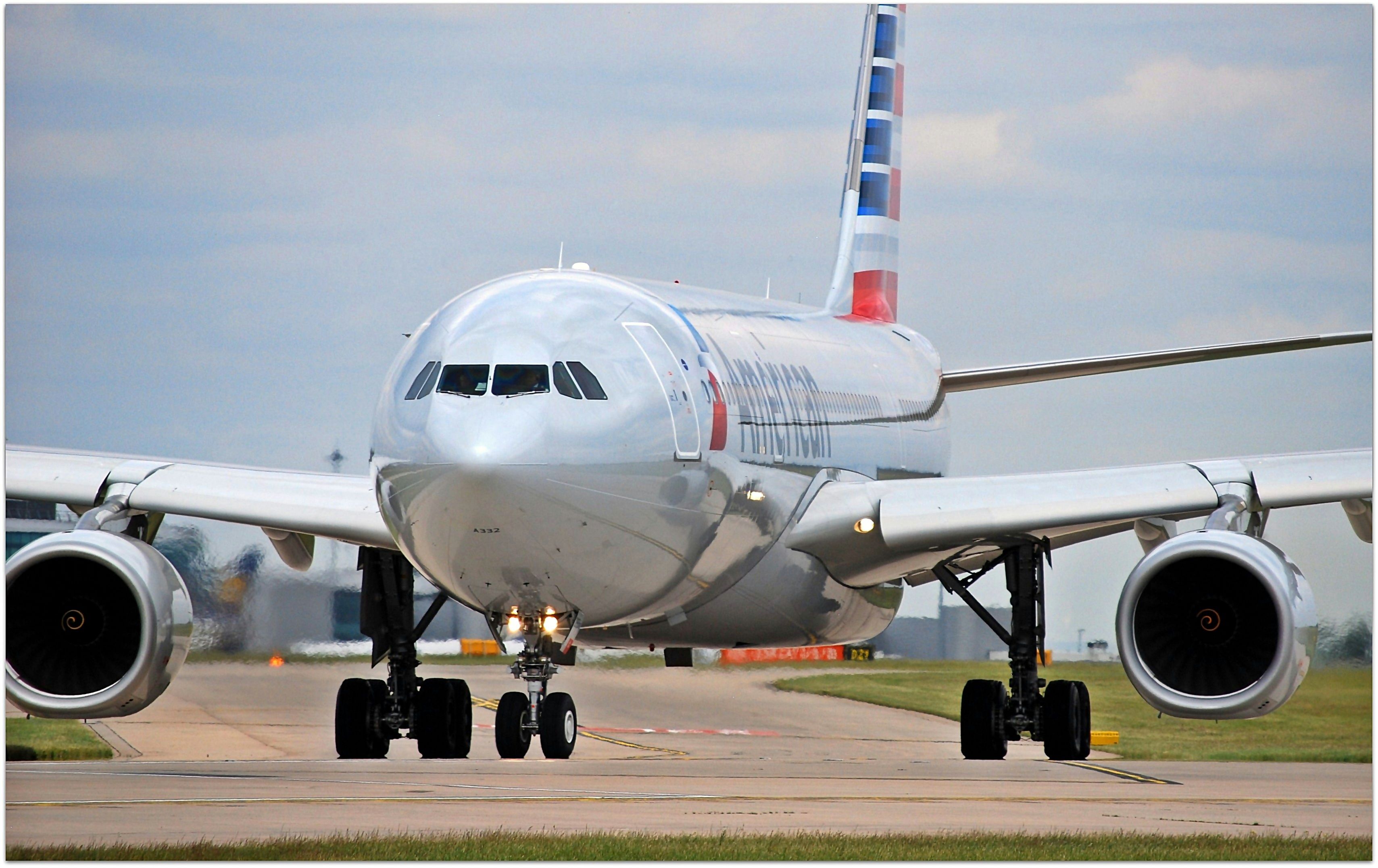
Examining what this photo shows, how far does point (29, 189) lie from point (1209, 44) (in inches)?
323

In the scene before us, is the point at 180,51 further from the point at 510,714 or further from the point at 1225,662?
the point at 1225,662

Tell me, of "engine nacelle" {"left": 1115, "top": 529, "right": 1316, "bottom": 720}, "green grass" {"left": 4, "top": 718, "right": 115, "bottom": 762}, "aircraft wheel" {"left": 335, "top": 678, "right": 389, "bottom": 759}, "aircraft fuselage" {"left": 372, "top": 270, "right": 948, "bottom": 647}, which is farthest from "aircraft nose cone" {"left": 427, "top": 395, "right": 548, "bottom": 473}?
"green grass" {"left": 4, "top": 718, "right": 115, "bottom": 762}

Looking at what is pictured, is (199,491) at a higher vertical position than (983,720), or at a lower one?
higher

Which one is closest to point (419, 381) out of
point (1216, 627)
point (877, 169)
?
point (1216, 627)

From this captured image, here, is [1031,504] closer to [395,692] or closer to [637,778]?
[637,778]

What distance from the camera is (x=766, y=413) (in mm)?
16391

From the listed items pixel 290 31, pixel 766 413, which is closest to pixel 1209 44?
pixel 766 413

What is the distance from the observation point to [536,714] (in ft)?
50.8

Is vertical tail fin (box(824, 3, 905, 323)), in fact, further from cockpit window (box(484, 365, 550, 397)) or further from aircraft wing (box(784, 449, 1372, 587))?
cockpit window (box(484, 365, 550, 397))

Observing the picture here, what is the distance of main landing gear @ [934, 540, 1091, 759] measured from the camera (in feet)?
57.9

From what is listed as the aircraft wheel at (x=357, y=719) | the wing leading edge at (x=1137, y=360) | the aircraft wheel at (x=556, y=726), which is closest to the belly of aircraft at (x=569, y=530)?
the aircraft wheel at (x=556, y=726)

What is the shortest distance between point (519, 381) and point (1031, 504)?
15.7 ft

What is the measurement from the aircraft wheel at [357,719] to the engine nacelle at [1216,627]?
6451 millimetres

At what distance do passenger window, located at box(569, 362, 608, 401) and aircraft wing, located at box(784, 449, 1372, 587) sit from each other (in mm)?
3637
